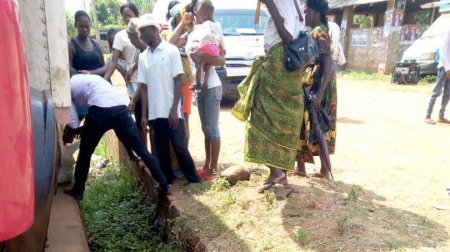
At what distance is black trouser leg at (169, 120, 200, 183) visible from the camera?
3.58 meters

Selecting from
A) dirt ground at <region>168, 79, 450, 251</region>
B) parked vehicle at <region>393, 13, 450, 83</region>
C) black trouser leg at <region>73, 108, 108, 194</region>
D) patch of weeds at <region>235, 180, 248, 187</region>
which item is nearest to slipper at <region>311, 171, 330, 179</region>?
dirt ground at <region>168, 79, 450, 251</region>

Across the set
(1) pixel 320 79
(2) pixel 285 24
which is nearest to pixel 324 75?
(1) pixel 320 79

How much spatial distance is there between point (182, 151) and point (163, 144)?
191 mm

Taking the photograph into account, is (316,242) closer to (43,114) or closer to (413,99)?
(43,114)

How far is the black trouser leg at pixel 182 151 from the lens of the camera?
3584 millimetres

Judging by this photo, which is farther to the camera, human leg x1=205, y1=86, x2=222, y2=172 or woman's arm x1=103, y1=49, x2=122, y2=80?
woman's arm x1=103, y1=49, x2=122, y2=80

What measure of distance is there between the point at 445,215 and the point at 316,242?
3.91 feet

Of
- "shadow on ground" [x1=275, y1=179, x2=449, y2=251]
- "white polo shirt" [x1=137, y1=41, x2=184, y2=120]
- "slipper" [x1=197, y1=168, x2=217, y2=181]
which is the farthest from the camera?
"slipper" [x1=197, y1=168, x2=217, y2=181]

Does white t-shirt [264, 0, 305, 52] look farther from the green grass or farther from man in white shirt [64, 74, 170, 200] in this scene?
the green grass

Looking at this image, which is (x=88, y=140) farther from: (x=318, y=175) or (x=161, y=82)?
(x=318, y=175)

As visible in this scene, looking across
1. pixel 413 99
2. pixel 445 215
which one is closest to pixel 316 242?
pixel 445 215

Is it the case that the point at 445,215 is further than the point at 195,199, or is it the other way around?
the point at 195,199

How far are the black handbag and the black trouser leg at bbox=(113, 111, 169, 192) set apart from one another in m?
1.48

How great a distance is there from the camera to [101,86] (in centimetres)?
356
